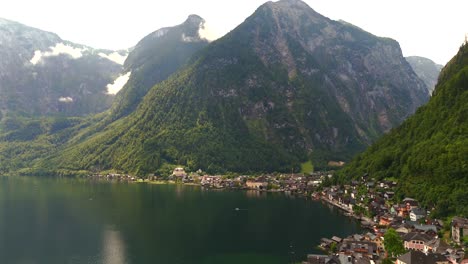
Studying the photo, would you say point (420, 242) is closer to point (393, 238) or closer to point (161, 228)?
point (393, 238)

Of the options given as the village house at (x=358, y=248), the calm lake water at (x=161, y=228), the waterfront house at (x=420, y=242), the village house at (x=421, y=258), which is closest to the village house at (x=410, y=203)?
the calm lake water at (x=161, y=228)

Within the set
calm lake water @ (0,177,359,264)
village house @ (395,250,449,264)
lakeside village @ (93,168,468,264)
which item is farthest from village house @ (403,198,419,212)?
village house @ (395,250,449,264)

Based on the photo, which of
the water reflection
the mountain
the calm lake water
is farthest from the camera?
the mountain

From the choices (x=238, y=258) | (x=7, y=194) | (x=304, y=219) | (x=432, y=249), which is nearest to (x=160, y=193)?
(x=7, y=194)

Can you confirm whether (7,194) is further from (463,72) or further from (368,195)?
(463,72)

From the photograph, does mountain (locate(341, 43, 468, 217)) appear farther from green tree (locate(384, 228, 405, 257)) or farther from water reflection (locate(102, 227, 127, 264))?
water reflection (locate(102, 227, 127, 264))

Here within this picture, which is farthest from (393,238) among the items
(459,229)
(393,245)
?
(459,229)

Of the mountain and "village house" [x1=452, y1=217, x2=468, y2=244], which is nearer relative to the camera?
"village house" [x1=452, y1=217, x2=468, y2=244]
